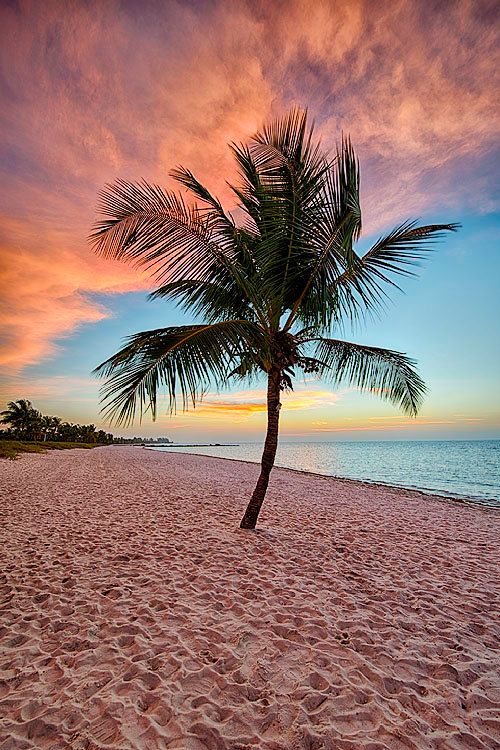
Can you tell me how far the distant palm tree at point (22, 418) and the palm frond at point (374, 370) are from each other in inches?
3067

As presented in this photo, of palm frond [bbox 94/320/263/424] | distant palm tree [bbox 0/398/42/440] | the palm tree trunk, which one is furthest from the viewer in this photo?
distant palm tree [bbox 0/398/42/440]

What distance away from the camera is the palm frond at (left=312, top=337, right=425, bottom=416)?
23.2 ft

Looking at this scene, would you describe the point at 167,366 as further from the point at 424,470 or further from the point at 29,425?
the point at 29,425

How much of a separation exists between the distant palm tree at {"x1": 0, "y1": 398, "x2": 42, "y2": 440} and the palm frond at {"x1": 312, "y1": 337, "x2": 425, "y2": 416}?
7791 centimetres

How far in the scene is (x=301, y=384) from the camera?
7609 millimetres

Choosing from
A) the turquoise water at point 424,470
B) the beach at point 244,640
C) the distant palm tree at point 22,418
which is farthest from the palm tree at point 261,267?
the distant palm tree at point 22,418

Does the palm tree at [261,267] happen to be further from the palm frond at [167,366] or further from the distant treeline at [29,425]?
the distant treeline at [29,425]

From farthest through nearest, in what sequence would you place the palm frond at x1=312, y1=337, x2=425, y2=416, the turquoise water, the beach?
the turquoise water
the palm frond at x1=312, y1=337, x2=425, y2=416
the beach

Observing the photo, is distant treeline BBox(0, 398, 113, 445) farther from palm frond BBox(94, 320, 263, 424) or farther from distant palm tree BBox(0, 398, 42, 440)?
palm frond BBox(94, 320, 263, 424)

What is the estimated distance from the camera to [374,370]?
23.6ft

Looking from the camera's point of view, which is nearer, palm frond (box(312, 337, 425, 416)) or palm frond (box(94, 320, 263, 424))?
palm frond (box(94, 320, 263, 424))

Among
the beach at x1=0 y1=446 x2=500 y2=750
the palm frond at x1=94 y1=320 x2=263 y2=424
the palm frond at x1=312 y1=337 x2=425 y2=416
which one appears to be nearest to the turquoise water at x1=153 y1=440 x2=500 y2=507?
the palm frond at x1=312 y1=337 x2=425 y2=416

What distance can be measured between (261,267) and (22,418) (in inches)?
3086

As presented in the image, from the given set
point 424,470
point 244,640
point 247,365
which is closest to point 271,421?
point 247,365
